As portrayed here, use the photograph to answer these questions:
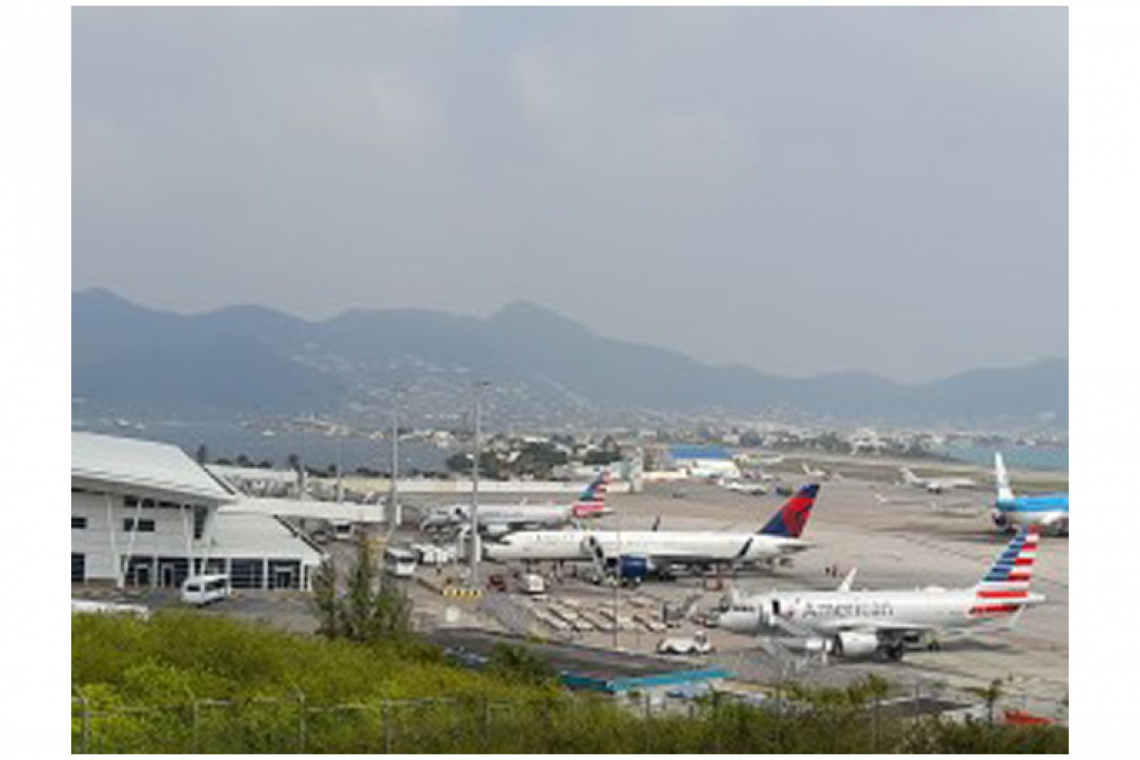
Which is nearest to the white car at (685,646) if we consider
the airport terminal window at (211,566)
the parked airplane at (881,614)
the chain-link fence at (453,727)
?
the parked airplane at (881,614)

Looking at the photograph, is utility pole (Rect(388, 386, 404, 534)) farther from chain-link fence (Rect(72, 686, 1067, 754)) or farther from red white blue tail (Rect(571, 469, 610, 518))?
chain-link fence (Rect(72, 686, 1067, 754))

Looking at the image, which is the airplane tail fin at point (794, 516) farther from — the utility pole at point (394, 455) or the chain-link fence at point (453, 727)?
the chain-link fence at point (453, 727)

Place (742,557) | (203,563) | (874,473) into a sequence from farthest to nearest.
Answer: (874,473)
(742,557)
(203,563)

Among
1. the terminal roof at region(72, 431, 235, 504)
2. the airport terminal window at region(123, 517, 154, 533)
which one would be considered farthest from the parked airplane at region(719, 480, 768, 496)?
the airport terminal window at region(123, 517, 154, 533)

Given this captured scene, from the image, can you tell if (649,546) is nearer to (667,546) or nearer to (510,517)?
(667,546)

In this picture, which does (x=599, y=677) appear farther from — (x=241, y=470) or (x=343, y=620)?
(x=241, y=470)

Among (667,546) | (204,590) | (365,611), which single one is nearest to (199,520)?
(204,590)
